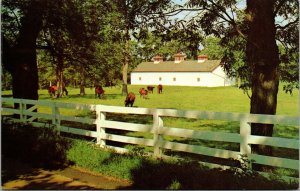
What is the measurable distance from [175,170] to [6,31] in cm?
1179

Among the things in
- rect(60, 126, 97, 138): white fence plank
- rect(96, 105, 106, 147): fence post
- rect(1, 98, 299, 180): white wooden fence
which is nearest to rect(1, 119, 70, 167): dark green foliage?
rect(60, 126, 97, 138): white fence plank

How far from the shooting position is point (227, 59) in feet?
37.9

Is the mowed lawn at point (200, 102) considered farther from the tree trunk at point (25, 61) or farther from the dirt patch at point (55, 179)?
the dirt patch at point (55, 179)

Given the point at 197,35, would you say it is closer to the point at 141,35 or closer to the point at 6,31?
the point at 141,35

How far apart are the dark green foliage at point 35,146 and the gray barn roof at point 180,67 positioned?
251 feet

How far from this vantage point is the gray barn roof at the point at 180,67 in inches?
3556

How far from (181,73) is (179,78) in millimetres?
1395

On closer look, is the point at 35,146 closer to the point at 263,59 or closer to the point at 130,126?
the point at 130,126

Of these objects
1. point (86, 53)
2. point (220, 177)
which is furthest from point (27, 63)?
point (220, 177)

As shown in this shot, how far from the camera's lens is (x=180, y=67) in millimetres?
96875

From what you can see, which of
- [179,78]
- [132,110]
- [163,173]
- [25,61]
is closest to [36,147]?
[132,110]

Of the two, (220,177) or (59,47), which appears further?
(59,47)

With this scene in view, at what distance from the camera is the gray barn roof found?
296 ft

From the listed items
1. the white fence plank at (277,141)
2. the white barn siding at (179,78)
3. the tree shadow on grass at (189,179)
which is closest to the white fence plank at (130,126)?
the tree shadow on grass at (189,179)
